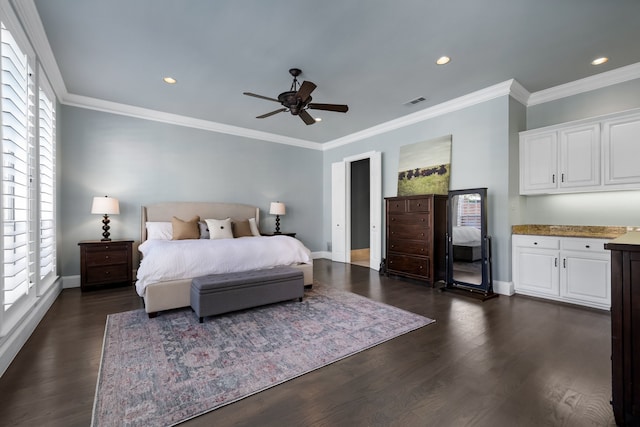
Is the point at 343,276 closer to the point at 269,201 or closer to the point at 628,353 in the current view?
the point at 269,201

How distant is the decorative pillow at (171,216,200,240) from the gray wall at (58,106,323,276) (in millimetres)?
786

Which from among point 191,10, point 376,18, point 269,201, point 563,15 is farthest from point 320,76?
point 269,201

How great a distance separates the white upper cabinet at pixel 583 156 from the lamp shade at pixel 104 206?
614cm

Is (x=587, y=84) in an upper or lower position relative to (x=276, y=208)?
upper

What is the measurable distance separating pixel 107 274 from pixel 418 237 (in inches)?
191

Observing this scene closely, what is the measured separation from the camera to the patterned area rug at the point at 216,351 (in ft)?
5.74

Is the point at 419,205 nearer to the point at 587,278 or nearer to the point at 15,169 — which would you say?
the point at 587,278

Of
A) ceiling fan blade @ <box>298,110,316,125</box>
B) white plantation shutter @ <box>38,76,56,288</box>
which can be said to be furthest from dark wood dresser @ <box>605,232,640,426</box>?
white plantation shutter @ <box>38,76,56,288</box>

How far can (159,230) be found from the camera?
487cm

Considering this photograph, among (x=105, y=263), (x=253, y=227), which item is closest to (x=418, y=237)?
(x=253, y=227)

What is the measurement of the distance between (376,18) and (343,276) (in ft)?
12.9

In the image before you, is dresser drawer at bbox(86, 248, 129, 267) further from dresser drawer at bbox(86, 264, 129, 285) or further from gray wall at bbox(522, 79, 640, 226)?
gray wall at bbox(522, 79, 640, 226)

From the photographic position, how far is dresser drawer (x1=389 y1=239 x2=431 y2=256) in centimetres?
459

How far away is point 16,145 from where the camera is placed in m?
2.42
